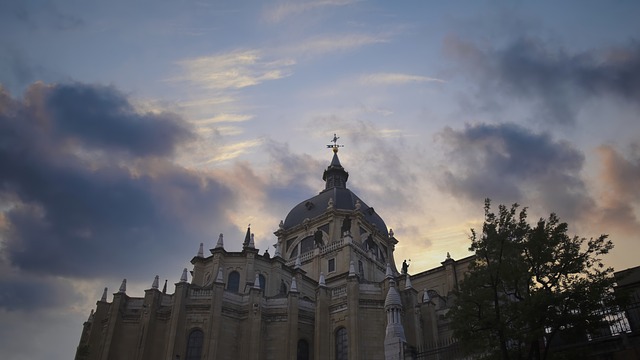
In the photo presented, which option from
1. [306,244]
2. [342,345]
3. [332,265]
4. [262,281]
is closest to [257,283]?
[262,281]

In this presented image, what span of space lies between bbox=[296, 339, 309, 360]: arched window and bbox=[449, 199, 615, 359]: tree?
2300 cm

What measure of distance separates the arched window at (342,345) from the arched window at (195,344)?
1072 cm

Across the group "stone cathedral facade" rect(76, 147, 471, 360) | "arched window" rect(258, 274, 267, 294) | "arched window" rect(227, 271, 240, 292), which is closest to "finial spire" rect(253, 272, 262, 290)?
"stone cathedral facade" rect(76, 147, 471, 360)

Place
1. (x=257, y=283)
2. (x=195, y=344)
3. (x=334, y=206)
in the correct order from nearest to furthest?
1. (x=195, y=344)
2. (x=257, y=283)
3. (x=334, y=206)

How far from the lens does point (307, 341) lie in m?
40.3

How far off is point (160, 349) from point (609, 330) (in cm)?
3200

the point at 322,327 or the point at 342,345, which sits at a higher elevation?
the point at 322,327

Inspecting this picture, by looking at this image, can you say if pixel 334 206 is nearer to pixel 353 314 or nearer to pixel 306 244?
pixel 306 244

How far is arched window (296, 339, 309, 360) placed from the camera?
39.5 meters

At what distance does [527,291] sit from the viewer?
17531 millimetres

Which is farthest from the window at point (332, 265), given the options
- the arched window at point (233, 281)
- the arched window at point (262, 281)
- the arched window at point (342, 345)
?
the arched window at point (342, 345)

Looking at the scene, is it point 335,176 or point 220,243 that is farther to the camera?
→ point 335,176

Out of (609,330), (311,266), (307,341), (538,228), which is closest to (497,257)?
(538,228)

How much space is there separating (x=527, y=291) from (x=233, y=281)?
3240cm
